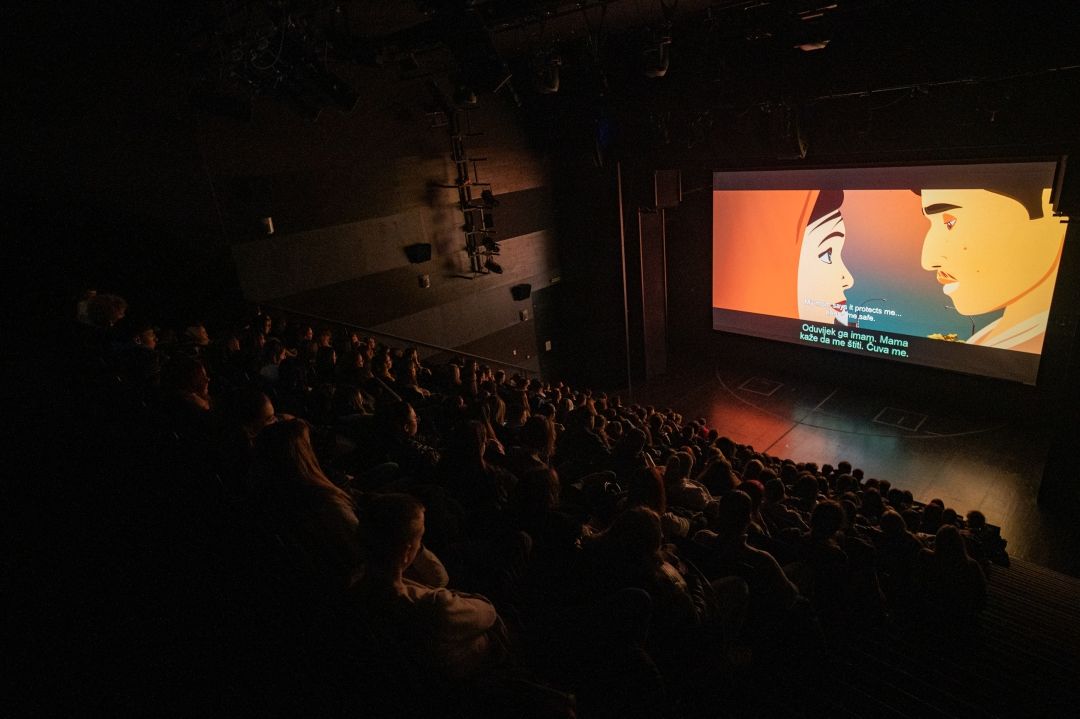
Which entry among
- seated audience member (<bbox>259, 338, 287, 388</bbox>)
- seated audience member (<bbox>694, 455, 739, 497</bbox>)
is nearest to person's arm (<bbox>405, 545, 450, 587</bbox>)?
seated audience member (<bbox>694, 455, 739, 497</bbox>)

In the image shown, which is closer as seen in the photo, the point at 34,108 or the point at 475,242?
the point at 34,108

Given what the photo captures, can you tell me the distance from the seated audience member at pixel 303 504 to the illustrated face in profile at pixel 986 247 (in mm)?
9042

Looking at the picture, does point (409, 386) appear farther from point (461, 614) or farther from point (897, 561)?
point (897, 561)

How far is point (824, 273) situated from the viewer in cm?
968

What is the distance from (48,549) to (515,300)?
29.0ft

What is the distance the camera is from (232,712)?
6.46 feet

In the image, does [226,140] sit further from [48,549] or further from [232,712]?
[232,712]

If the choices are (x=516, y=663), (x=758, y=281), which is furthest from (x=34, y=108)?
(x=758, y=281)

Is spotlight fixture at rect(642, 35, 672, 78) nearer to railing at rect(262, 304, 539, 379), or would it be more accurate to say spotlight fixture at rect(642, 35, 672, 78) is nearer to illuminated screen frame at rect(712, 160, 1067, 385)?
illuminated screen frame at rect(712, 160, 1067, 385)

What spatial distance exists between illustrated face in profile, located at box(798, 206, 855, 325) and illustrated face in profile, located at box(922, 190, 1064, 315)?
46.2 inches

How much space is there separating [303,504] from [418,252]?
7.37m

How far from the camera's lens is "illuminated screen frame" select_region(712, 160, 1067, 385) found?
25.8 ft

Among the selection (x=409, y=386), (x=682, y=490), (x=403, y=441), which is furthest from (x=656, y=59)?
(x=403, y=441)

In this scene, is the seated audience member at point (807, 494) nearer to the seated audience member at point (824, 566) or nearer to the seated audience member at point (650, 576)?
the seated audience member at point (824, 566)
